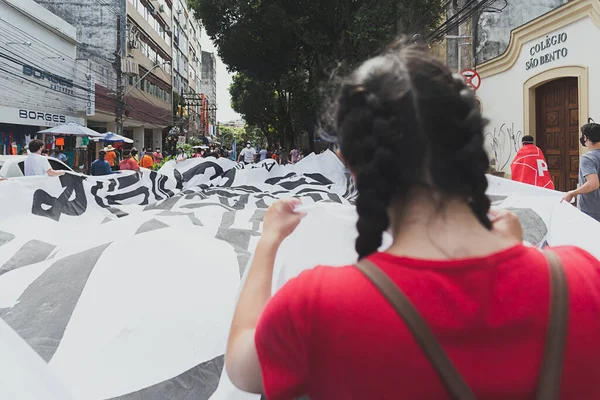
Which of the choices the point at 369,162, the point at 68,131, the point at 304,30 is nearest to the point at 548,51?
the point at 304,30

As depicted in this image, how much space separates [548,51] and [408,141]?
32.1 ft

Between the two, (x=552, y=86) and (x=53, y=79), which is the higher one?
(x=53, y=79)

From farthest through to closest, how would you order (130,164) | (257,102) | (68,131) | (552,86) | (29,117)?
(257,102)
(29,117)
(68,131)
(130,164)
(552,86)

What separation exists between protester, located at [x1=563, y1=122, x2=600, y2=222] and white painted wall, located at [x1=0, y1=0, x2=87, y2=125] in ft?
55.3

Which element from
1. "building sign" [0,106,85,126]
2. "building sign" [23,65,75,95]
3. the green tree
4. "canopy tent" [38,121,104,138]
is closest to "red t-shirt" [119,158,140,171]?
"canopy tent" [38,121,104,138]

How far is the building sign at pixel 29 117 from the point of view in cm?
1834

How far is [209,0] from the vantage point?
51.9 feet

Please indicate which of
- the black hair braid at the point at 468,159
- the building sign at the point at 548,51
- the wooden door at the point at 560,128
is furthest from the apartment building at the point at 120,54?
the black hair braid at the point at 468,159

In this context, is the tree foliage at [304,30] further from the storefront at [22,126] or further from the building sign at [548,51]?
the storefront at [22,126]

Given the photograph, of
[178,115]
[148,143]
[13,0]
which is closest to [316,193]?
[13,0]

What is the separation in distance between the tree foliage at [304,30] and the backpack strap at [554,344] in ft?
41.8

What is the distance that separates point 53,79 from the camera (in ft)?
72.0

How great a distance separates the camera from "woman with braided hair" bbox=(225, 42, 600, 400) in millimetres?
809

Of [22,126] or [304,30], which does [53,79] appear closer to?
[22,126]
